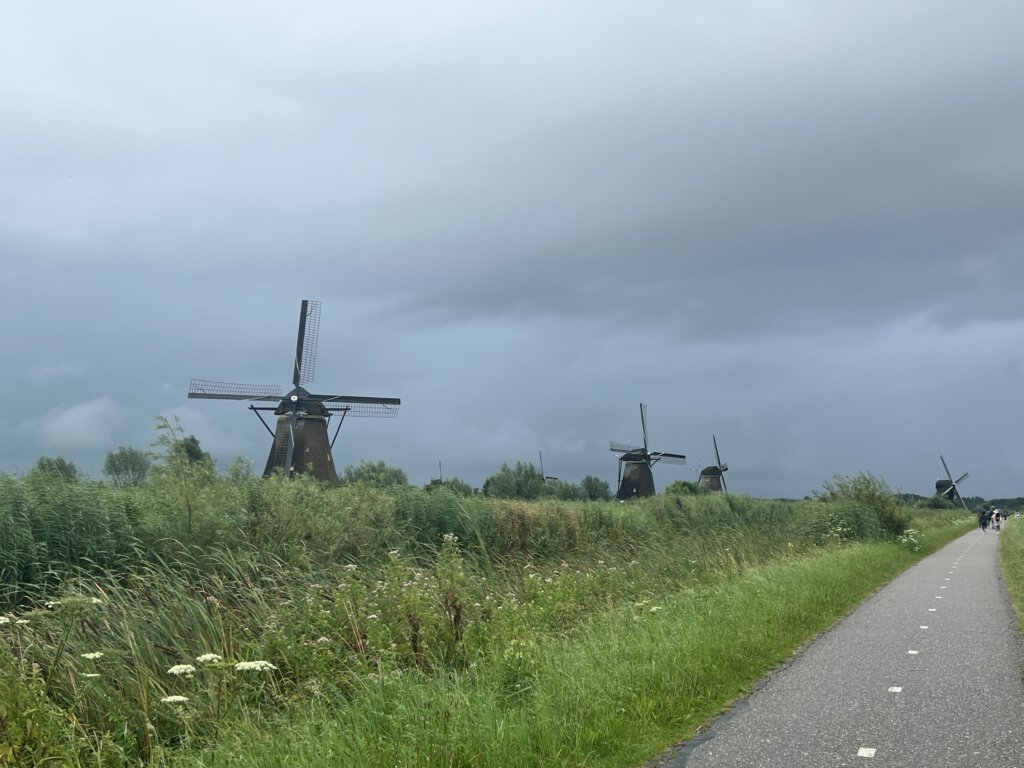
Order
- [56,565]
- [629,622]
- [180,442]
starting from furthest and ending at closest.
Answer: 1. [180,442]
2. [56,565]
3. [629,622]

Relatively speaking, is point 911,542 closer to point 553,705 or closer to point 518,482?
point 553,705

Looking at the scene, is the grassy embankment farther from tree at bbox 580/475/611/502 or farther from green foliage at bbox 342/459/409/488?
tree at bbox 580/475/611/502

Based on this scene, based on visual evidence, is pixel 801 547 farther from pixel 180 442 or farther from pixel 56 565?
pixel 56 565

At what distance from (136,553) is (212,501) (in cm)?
185

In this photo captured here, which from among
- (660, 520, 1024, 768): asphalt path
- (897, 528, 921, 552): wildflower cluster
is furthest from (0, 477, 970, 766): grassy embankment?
(897, 528, 921, 552): wildflower cluster

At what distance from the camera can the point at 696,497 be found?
1619 inches

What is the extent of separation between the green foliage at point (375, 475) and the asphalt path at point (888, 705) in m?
12.8

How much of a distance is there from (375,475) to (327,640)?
13.7 metres

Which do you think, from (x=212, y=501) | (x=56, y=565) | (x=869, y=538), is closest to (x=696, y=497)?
(x=869, y=538)

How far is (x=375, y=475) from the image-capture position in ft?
71.8

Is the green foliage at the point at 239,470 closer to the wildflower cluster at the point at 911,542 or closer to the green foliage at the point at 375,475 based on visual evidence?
the green foliage at the point at 375,475

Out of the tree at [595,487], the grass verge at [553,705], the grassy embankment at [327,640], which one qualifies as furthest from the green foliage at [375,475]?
the tree at [595,487]

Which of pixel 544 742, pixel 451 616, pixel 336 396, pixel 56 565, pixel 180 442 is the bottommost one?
pixel 544 742

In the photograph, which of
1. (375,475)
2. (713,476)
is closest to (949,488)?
(713,476)
